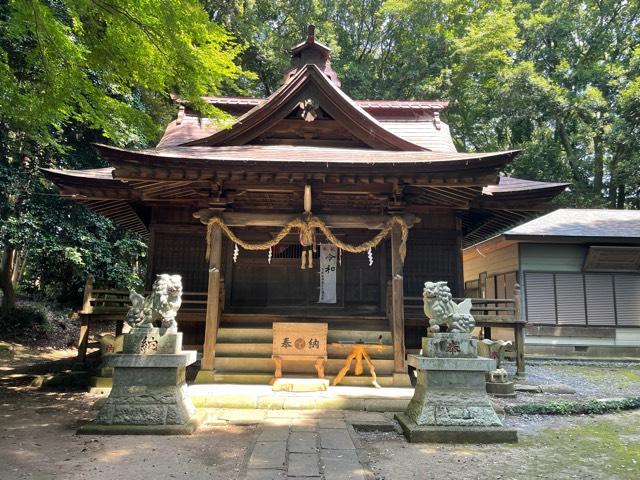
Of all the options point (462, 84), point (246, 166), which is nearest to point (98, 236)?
point (246, 166)

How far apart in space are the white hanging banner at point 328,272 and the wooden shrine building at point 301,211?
9 centimetres

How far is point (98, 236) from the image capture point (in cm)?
1466

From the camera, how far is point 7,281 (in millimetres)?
15234

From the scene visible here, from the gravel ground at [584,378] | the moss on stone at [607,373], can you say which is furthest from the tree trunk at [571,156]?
the moss on stone at [607,373]

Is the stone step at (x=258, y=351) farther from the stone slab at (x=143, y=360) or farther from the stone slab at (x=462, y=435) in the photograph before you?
the stone slab at (x=462, y=435)

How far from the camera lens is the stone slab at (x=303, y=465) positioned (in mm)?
4086

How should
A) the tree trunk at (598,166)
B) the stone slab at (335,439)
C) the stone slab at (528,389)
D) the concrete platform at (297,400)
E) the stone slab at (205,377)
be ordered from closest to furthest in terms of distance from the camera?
the stone slab at (335,439) → the concrete platform at (297,400) → the stone slab at (205,377) → the stone slab at (528,389) → the tree trunk at (598,166)

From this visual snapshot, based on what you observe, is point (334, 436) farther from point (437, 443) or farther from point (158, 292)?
point (158, 292)

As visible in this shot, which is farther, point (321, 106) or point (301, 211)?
point (321, 106)

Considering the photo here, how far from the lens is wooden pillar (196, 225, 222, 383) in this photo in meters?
7.90

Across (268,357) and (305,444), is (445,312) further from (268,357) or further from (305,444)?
(268,357)

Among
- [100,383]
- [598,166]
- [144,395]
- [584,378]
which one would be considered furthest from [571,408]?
[598,166]

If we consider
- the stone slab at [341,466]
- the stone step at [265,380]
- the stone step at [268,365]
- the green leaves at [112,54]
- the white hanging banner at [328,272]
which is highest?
the green leaves at [112,54]

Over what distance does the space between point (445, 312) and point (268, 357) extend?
13.2ft
